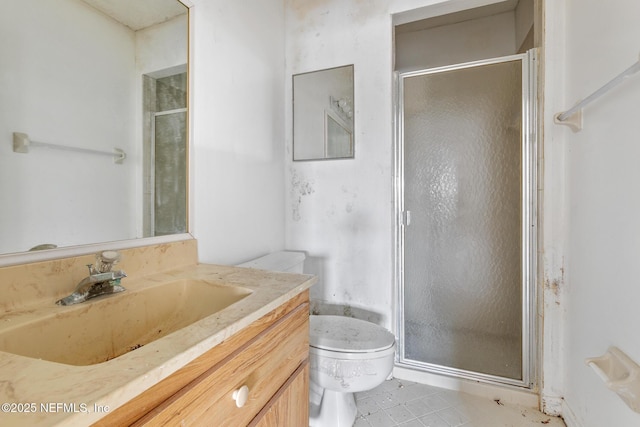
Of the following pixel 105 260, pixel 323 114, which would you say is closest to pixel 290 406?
pixel 105 260

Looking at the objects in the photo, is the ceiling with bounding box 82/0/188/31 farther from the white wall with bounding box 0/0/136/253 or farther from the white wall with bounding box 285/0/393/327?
the white wall with bounding box 285/0/393/327

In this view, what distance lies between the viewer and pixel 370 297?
1.77m

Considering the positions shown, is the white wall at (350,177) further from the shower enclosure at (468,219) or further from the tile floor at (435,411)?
→ the tile floor at (435,411)

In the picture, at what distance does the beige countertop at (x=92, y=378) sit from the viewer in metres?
0.34

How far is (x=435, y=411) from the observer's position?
1459 mm

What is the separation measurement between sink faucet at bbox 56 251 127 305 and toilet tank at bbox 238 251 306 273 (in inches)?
24.4

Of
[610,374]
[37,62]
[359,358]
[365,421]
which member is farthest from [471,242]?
[37,62]

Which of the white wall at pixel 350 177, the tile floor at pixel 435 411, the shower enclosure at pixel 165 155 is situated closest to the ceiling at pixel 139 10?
the shower enclosure at pixel 165 155

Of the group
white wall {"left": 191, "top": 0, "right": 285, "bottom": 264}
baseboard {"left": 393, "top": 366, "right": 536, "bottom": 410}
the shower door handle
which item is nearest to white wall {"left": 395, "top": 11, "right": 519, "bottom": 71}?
white wall {"left": 191, "top": 0, "right": 285, "bottom": 264}

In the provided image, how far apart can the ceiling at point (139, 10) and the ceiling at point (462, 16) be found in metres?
1.91

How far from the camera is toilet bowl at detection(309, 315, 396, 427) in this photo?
1.20m

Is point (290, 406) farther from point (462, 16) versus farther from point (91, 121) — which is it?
point (462, 16)

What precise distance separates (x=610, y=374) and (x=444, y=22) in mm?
2560

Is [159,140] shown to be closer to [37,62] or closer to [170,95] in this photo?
[170,95]
